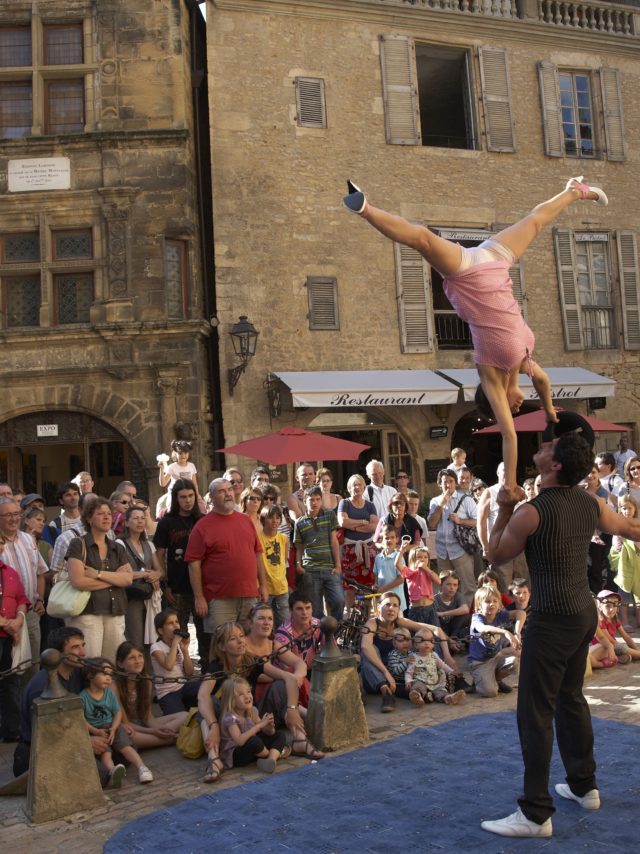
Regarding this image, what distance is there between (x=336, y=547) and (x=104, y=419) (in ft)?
22.2

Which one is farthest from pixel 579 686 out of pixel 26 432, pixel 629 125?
pixel 629 125

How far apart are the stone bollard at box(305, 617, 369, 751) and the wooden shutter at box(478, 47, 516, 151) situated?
12388 millimetres

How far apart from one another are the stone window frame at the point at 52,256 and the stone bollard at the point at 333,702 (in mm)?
9429

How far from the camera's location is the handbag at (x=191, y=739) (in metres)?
5.95

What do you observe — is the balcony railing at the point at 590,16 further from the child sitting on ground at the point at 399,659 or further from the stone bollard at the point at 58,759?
the stone bollard at the point at 58,759

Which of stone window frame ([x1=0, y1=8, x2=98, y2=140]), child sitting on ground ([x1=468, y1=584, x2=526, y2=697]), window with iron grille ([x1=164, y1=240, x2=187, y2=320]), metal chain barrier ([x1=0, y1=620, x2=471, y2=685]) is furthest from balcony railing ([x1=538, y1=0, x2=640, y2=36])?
metal chain barrier ([x1=0, y1=620, x2=471, y2=685])

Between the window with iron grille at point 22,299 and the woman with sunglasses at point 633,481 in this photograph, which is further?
the window with iron grille at point 22,299

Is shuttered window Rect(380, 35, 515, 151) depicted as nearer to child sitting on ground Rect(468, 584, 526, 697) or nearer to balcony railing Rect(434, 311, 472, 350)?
balcony railing Rect(434, 311, 472, 350)

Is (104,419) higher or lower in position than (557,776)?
higher

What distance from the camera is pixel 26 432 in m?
14.2

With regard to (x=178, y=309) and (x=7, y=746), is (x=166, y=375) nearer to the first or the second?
(x=178, y=309)

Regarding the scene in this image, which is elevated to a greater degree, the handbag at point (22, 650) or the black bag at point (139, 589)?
the black bag at point (139, 589)

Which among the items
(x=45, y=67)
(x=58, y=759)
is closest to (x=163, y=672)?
(x=58, y=759)

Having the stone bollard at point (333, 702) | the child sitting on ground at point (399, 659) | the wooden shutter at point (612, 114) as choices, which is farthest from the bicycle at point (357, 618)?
the wooden shutter at point (612, 114)
